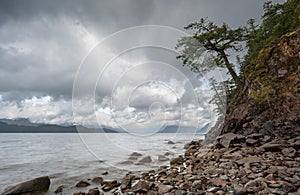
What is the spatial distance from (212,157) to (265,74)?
7.32 meters

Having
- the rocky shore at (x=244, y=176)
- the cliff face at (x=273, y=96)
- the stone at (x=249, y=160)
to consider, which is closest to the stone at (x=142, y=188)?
the rocky shore at (x=244, y=176)

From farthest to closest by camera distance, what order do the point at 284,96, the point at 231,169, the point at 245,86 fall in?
1. the point at 245,86
2. the point at 284,96
3. the point at 231,169

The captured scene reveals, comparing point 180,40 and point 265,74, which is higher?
point 180,40

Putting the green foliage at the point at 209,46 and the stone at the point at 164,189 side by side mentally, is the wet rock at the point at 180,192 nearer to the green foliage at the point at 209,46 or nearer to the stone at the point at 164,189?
the stone at the point at 164,189

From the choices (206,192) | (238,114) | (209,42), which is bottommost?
(206,192)

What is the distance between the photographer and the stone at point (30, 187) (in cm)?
852

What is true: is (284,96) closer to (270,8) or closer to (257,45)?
(257,45)

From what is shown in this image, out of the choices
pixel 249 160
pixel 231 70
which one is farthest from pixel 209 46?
pixel 249 160

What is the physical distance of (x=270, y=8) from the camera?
21359mm

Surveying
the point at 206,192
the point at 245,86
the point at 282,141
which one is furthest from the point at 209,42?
the point at 206,192

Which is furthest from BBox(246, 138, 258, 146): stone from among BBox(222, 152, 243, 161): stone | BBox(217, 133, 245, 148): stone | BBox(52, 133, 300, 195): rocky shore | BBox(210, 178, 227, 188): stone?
BBox(210, 178, 227, 188): stone

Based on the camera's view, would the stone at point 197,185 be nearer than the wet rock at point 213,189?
No

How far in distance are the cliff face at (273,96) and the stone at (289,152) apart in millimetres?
2116

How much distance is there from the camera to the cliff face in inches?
411
